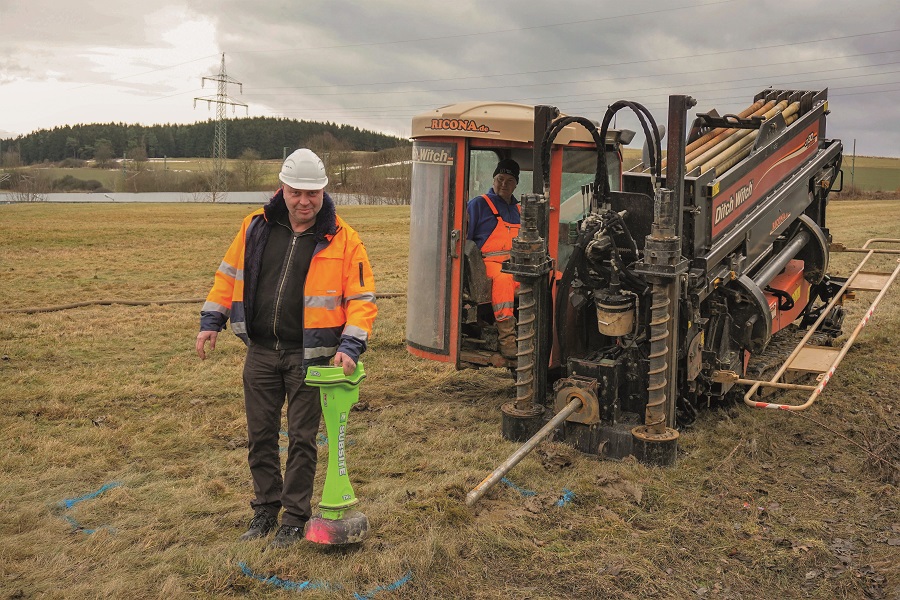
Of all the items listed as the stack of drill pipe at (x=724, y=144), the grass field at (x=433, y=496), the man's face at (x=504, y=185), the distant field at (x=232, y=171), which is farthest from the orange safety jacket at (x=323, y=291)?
the distant field at (x=232, y=171)

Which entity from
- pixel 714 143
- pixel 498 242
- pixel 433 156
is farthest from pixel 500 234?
pixel 714 143

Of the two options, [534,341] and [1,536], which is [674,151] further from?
[1,536]

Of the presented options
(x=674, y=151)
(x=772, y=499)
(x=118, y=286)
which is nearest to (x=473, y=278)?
(x=674, y=151)

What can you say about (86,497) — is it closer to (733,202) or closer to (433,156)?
(433,156)

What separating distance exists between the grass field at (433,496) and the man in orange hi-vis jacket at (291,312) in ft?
1.22

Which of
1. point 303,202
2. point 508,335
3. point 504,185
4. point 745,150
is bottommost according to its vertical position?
point 508,335

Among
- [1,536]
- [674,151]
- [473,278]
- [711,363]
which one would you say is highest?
[674,151]

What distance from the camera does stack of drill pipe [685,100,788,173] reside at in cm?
673

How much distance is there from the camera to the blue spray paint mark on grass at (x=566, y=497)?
16.9 ft

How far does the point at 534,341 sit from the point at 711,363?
1429mm

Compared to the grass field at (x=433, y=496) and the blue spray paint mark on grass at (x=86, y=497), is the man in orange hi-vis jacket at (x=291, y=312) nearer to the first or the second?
the grass field at (x=433, y=496)

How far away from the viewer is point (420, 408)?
23.9 ft

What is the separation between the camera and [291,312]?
4648mm

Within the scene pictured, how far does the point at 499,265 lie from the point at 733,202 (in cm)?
185
